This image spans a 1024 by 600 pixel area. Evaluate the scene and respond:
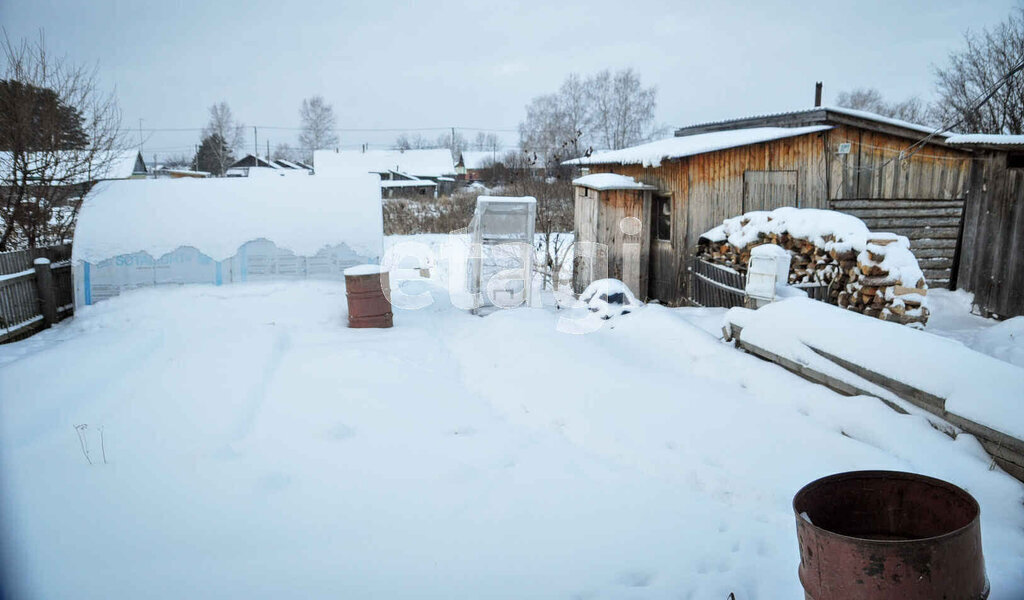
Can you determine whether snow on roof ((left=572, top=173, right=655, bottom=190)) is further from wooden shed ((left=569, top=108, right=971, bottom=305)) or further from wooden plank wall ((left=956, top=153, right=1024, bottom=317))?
wooden plank wall ((left=956, top=153, right=1024, bottom=317))

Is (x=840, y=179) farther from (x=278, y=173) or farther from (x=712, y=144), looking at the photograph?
(x=278, y=173)

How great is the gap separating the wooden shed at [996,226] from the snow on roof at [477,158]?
172 feet

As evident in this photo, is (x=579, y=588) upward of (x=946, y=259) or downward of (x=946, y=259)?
downward

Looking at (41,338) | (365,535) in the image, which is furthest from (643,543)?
(41,338)

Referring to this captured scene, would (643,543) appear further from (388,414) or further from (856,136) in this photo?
(856,136)

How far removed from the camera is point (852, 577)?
7.60 feet

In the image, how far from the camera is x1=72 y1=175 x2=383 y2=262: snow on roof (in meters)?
10.8

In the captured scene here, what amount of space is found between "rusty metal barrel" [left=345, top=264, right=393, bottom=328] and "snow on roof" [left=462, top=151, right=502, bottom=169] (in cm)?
5362

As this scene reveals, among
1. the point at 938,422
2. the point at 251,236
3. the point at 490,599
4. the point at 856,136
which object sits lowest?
the point at 490,599

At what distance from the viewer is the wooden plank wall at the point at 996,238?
33.0 feet

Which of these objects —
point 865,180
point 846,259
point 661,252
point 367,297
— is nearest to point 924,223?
point 865,180

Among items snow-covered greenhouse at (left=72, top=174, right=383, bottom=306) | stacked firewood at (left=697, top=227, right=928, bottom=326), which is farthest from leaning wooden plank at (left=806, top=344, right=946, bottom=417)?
snow-covered greenhouse at (left=72, top=174, right=383, bottom=306)

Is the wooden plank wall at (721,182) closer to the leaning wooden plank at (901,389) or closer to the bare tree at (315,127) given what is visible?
Answer: the leaning wooden plank at (901,389)

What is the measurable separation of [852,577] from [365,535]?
8.67 feet
